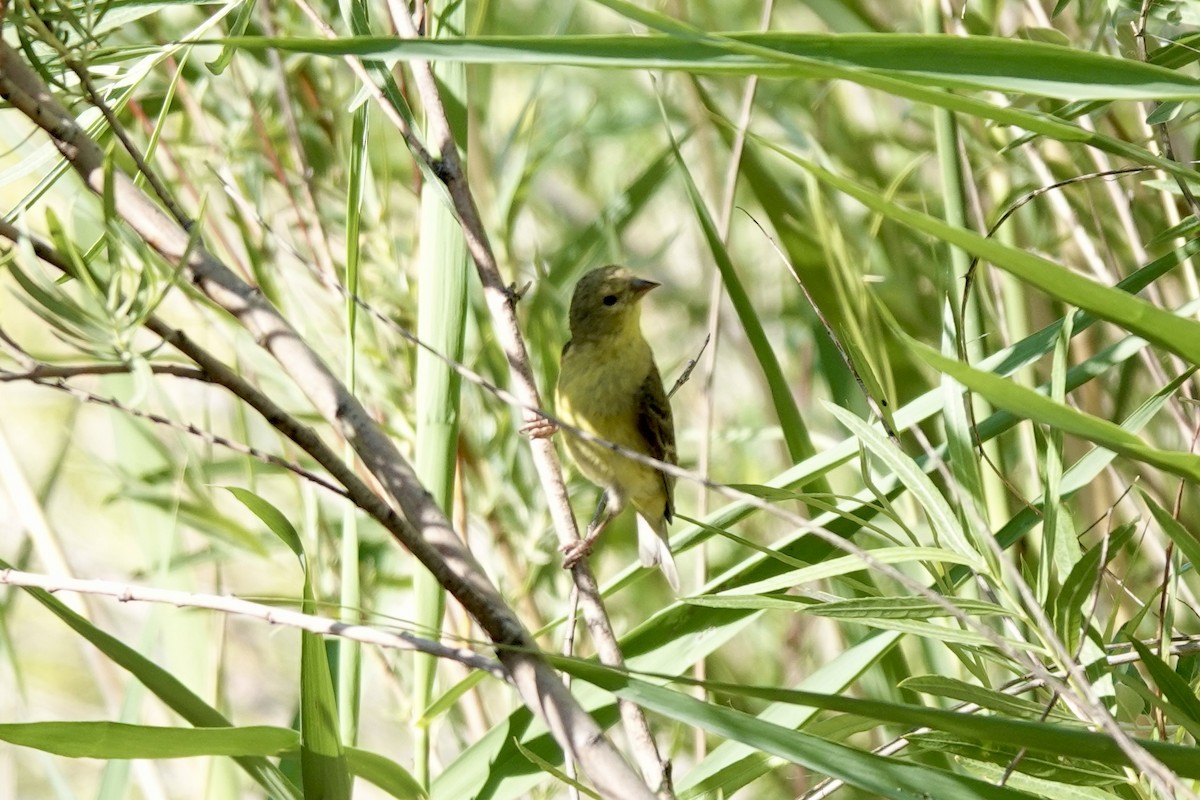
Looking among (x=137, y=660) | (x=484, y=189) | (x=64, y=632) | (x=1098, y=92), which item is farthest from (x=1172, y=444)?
(x=64, y=632)

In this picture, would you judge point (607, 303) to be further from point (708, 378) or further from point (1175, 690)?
point (1175, 690)

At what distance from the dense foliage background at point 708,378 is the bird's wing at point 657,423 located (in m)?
0.13

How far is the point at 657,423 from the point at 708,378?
63 centimetres

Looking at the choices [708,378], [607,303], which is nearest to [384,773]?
[708,378]

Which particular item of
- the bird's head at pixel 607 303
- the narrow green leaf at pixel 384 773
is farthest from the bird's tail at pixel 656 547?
the narrow green leaf at pixel 384 773

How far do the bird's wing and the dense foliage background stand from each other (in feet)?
0.44

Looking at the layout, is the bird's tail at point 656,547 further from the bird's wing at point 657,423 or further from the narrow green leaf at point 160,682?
the narrow green leaf at point 160,682

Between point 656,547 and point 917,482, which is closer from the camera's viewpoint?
point 917,482

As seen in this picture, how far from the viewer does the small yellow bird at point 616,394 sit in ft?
7.23

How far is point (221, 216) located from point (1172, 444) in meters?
1.67

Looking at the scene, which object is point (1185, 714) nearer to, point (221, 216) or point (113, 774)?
point (113, 774)

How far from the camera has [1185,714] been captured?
937 millimetres

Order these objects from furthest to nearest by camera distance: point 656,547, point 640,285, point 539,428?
1. point 640,285
2. point 656,547
3. point 539,428

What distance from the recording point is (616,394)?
2.33 meters
